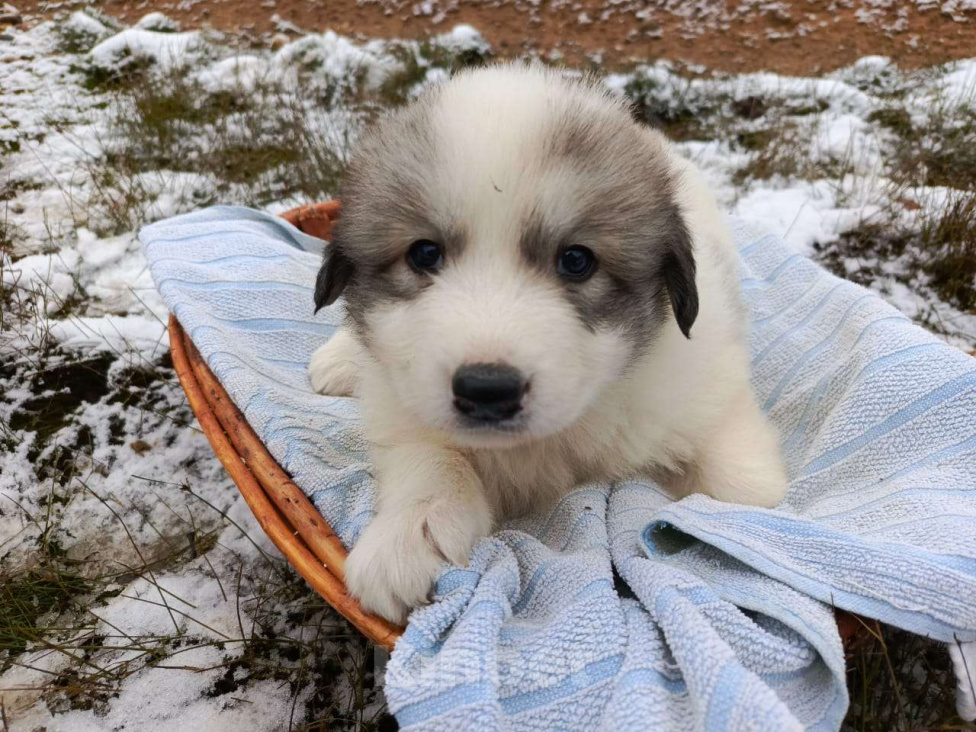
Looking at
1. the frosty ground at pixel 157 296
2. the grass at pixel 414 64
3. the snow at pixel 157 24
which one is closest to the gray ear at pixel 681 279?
the frosty ground at pixel 157 296

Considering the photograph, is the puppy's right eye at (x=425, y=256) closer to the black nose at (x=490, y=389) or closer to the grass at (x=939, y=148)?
the black nose at (x=490, y=389)

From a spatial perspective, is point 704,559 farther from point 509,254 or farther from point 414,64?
point 414,64

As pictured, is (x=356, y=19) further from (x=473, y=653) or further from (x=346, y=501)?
(x=473, y=653)

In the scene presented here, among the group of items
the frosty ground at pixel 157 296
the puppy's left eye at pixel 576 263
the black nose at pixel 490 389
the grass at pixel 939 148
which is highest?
the puppy's left eye at pixel 576 263

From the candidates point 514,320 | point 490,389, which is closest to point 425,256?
point 514,320

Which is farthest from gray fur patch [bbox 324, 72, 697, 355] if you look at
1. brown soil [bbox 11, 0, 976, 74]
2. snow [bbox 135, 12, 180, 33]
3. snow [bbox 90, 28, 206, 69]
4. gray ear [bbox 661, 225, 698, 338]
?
snow [bbox 135, 12, 180, 33]

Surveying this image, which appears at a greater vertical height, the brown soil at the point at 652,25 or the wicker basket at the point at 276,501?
the brown soil at the point at 652,25

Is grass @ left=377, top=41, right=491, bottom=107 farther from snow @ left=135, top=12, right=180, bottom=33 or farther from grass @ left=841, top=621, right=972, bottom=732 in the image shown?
grass @ left=841, top=621, right=972, bottom=732
